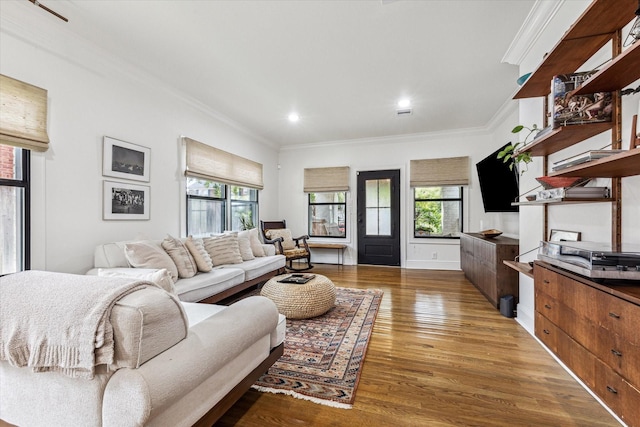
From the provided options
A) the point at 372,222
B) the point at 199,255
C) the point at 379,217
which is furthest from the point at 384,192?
the point at 199,255

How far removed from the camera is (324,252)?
6387mm

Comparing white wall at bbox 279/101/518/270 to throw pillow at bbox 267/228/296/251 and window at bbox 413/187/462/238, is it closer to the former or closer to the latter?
window at bbox 413/187/462/238

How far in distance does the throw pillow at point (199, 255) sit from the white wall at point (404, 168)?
→ 3349 millimetres

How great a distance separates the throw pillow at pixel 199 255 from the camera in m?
3.16

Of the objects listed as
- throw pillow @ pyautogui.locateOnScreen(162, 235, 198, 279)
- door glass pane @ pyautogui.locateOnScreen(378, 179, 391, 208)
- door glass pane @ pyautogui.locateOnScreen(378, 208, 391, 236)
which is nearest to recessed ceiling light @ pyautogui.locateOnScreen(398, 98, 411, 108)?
door glass pane @ pyautogui.locateOnScreen(378, 179, 391, 208)

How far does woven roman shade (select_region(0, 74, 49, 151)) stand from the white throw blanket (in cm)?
172

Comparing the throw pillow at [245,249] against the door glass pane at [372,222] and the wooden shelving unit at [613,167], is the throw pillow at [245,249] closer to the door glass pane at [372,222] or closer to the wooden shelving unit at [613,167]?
the door glass pane at [372,222]

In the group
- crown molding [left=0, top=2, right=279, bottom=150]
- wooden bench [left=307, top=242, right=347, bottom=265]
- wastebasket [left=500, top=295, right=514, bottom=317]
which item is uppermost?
crown molding [left=0, top=2, right=279, bottom=150]

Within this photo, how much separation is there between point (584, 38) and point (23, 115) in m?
3.89

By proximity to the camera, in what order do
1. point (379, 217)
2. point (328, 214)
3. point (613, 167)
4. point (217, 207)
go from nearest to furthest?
1. point (613, 167)
2. point (217, 207)
3. point (379, 217)
4. point (328, 214)

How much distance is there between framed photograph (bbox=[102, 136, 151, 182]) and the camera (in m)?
2.88

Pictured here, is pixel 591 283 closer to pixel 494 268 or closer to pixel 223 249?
pixel 494 268

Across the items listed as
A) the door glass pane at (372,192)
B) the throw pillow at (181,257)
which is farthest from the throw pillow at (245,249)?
the door glass pane at (372,192)

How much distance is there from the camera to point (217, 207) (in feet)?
15.5
